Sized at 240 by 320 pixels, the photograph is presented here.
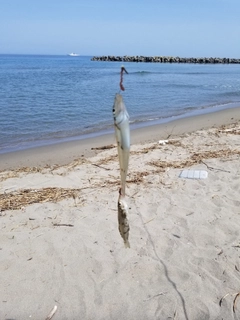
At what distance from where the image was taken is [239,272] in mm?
3477

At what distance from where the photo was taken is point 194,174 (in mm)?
6137

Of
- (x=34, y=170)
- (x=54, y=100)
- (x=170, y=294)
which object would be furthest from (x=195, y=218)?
(x=54, y=100)

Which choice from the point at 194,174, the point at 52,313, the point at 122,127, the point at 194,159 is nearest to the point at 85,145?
the point at 194,159

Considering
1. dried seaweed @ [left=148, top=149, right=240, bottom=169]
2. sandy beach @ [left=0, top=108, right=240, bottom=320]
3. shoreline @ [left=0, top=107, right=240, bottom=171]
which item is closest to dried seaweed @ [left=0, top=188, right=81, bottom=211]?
sandy beach @ [left=0, top=108, right=240, bottom=320]

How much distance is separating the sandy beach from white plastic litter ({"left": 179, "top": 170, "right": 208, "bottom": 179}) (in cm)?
11

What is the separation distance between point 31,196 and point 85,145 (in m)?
4.64

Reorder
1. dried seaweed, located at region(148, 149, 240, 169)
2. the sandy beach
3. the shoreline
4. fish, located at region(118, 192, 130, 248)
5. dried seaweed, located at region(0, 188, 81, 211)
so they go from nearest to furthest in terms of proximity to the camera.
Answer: fish, located at region(118, 192, 130, 248)
the sandy beach
dried seaweed, located at region(0, 188, 81, 211)
dried seaweed, located at region(148, 149, 240, 169)
the shoreline

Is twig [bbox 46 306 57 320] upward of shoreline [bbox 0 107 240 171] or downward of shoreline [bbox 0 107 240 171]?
upward

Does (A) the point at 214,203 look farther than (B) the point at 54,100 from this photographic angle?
No

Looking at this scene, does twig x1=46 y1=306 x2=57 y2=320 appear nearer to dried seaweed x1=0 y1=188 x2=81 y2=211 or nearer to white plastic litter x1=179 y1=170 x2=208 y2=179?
dried seaweed x1=0 y1=188 x2=81 y2=211

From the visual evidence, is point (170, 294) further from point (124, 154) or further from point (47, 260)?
point (124, 154)

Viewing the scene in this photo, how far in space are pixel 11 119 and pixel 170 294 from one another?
41.3 feet

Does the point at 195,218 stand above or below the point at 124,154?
below

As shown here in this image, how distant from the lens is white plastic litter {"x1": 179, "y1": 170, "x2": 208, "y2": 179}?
605 centimetres
